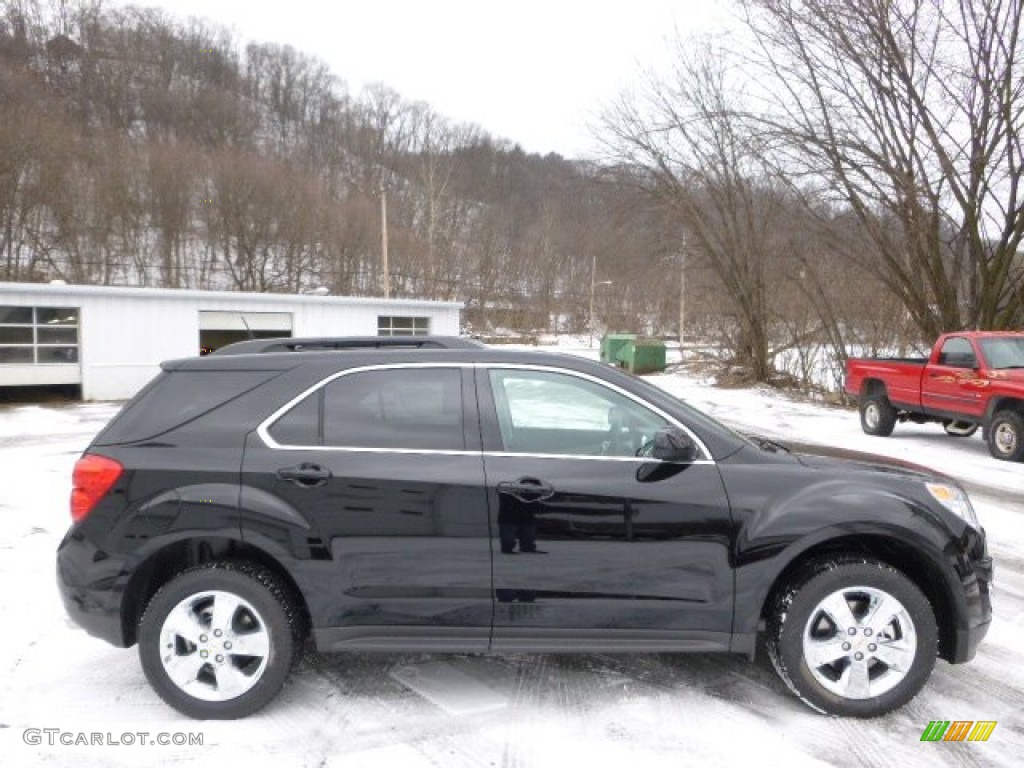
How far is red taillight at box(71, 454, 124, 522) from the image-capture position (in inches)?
109

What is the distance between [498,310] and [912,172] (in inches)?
2001

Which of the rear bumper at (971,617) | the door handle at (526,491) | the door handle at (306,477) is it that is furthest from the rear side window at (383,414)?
the rear bumper at (971,617)

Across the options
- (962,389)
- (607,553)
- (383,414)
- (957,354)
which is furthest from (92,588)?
(957,354)

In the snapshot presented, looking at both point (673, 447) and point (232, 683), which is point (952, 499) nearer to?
point (673, 447)

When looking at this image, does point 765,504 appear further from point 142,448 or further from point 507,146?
point 507,146

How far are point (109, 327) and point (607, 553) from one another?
19.9 meters

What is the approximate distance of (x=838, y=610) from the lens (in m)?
2.79

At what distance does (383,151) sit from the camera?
242 feet

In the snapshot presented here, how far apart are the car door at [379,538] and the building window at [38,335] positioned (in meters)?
19.2

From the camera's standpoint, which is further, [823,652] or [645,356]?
[645,356]

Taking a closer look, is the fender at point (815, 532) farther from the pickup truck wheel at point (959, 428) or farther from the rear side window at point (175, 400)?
the pickup truck wheel at point (959, 428)

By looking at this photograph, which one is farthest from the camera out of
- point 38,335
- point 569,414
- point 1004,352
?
point 38,335

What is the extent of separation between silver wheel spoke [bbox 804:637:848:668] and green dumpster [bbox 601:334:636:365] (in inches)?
1085

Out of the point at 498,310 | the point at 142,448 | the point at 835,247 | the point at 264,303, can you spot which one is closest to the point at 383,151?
the point at 498,310
